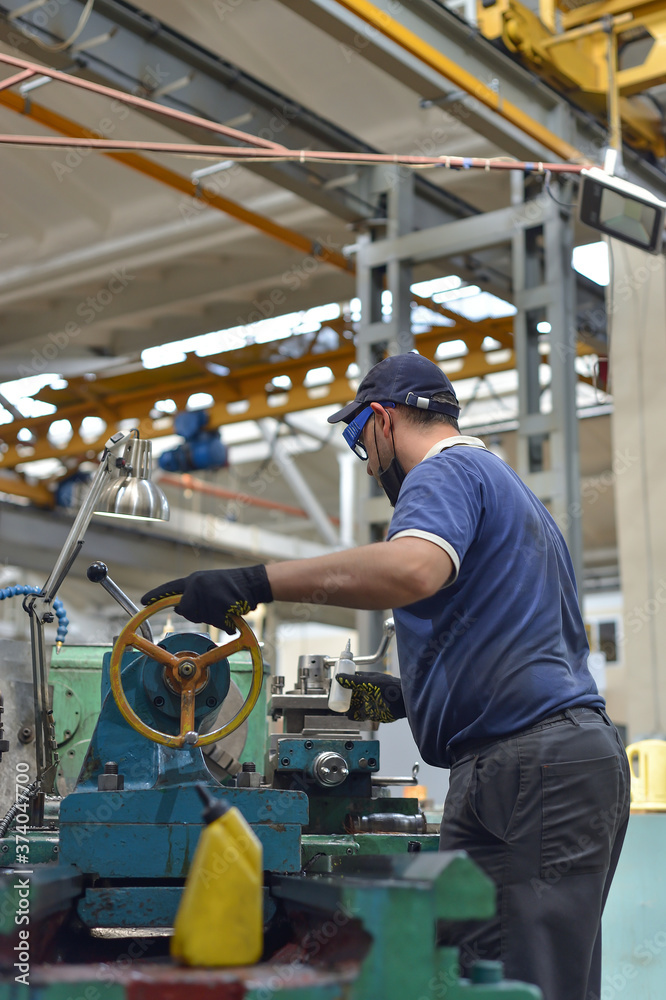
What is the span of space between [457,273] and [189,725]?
161 inches

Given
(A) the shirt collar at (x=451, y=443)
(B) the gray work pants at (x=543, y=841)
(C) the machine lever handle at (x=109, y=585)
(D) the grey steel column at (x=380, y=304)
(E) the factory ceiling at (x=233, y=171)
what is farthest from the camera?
(D) the grey steel column at (x=380, y=304)

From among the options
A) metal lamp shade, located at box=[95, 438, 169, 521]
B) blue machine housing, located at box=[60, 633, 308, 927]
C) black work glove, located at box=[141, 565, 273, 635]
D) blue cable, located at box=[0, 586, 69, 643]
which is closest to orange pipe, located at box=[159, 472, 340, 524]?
metal lamp shade, located at box=[95, 438, 169, 521]

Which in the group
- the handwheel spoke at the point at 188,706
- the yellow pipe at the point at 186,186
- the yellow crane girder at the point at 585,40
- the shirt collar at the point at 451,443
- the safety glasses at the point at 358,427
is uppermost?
the yellow crane girder at the point at 585,40

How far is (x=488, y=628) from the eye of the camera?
163 centimetres

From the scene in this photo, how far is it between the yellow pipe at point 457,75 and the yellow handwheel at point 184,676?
2.89 m

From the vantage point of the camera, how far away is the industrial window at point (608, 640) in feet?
34.0

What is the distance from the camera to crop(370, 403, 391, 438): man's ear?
1822 mm

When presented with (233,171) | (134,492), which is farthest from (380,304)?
(134,492)

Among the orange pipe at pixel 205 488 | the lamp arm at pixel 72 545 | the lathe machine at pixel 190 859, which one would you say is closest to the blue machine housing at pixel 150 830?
the lathe machine at pixel 190 859

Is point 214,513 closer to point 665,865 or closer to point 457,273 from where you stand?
point 457,273

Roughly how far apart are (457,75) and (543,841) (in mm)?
3440

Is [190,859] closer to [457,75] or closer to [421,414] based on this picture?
[421,414]

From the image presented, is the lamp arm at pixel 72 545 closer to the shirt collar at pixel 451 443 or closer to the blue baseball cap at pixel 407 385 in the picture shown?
the blue baseball cap at pixel 407 385

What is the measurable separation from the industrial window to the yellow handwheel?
9.18 metres
